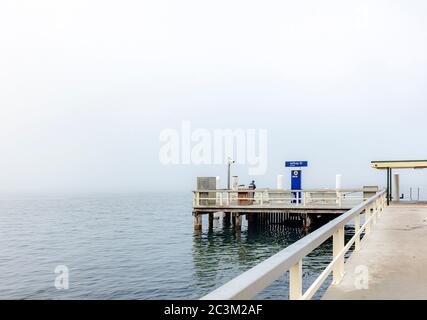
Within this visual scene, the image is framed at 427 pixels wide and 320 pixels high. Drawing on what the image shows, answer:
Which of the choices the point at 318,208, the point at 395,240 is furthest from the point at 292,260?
the point at 318,208

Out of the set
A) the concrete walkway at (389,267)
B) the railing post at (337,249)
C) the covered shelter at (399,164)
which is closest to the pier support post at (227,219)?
the covered shelter at (399,164)

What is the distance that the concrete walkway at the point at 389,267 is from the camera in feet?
18.7

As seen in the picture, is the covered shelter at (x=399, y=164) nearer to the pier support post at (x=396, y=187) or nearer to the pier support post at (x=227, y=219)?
the pier support post at (x=396, y=187)

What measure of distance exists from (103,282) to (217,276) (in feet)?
15.4

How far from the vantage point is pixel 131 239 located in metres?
36.5

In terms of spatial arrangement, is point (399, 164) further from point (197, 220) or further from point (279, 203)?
point (197, 220)

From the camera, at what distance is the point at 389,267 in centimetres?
750

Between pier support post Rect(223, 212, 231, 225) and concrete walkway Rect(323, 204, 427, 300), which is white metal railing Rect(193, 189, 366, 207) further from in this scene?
concrete walkway Rect(323, 204, 427, 300)

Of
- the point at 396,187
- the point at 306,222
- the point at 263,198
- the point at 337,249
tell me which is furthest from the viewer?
the point at 396,187
